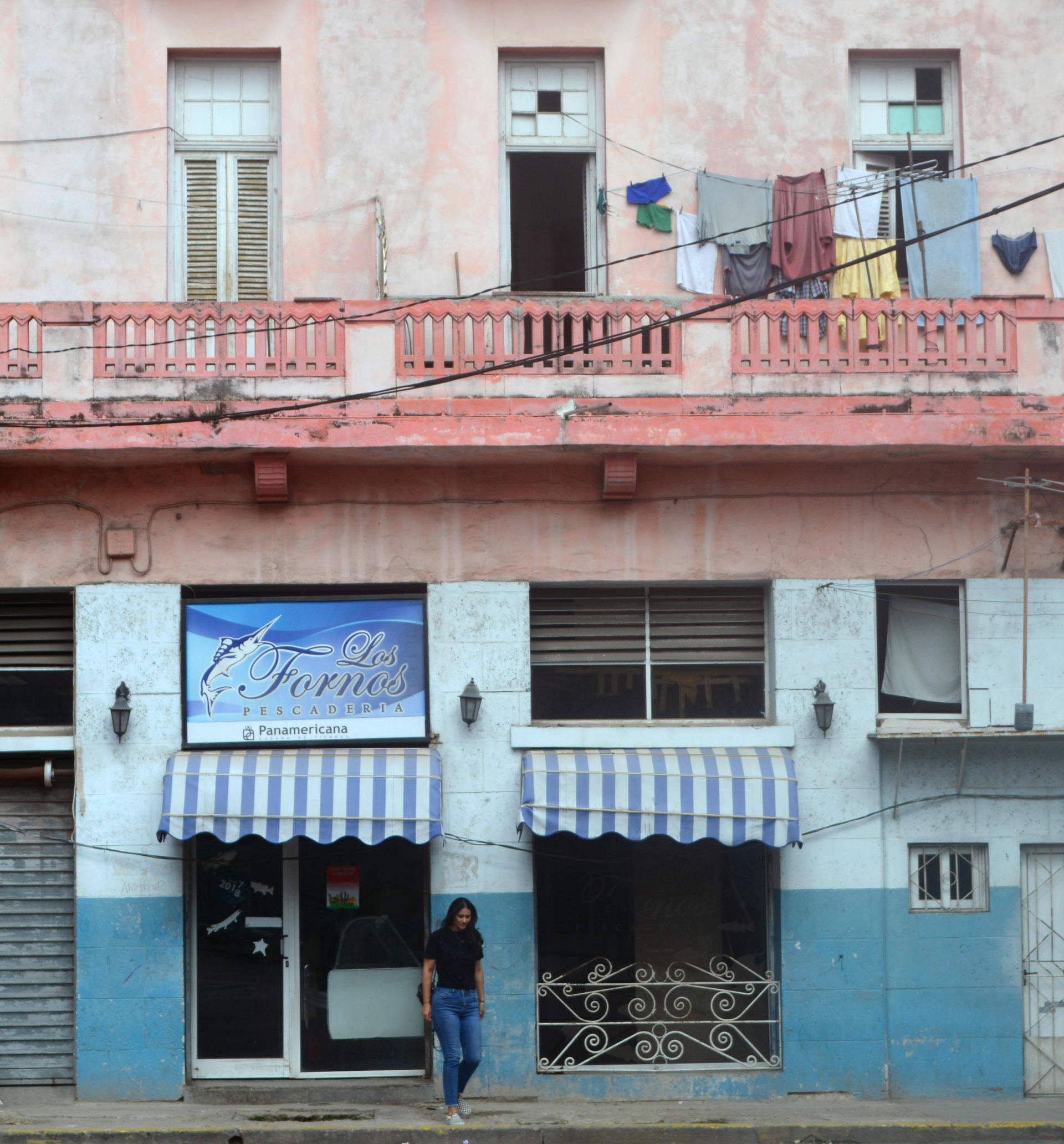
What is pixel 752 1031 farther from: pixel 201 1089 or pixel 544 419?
pixel 544 419

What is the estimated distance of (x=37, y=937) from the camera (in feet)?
34.4

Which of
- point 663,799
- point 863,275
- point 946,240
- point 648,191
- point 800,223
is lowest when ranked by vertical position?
point 663,799

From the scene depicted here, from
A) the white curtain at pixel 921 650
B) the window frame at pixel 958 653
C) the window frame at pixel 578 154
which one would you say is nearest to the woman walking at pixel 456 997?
the window frame at pixel 958 653

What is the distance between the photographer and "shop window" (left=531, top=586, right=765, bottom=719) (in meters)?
11.0

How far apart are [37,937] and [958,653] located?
8.01 m

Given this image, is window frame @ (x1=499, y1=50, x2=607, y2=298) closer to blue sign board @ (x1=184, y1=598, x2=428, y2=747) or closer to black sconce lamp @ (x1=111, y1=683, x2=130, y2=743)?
blue sign board @ (x1=184, y1=598, x2=428, y2=747)

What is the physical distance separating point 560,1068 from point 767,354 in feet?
19.8

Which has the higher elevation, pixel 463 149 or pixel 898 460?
pixel 463 149

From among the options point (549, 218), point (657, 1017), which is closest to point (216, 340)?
point (549, 218)

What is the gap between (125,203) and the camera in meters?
11.1

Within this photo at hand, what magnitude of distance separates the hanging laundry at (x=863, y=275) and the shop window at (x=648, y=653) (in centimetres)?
278

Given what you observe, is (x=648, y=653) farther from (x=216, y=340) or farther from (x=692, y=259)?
(x=216, y=340)

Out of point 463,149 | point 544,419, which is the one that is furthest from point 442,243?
point 544,419

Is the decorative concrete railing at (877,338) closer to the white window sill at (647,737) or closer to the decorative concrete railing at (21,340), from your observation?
the white window sill at (647,737)
